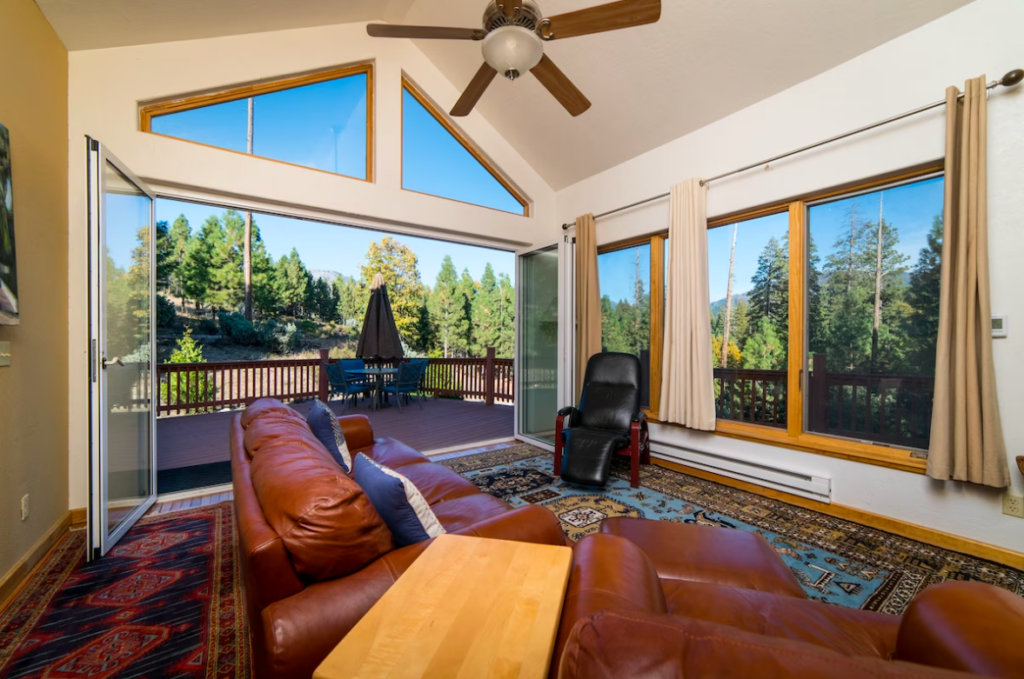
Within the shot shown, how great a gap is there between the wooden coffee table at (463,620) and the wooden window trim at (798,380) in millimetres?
2580

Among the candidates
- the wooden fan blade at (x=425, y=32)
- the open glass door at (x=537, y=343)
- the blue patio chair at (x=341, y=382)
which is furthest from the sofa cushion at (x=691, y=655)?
the blue patio chair at (x=341, y=382)

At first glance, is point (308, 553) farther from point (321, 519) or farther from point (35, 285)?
point (35, 285)

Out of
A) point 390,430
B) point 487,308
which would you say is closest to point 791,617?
point 390,430

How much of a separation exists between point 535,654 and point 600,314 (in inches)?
144

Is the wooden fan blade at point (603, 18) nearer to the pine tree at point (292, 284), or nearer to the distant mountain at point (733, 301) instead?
the distant mountain at point (733, 301)

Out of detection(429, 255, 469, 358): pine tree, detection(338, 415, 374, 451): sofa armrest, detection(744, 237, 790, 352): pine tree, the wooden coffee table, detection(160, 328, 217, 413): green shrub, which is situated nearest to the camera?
the wooden coffee table

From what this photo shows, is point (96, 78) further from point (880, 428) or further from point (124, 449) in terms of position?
point (880, 428)

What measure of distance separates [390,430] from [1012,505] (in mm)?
5063

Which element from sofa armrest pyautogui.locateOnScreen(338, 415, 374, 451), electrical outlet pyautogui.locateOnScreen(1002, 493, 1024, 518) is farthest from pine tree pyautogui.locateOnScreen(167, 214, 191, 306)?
electrical outlet pyautogui.locateOnScreen(1002, 493, 1024, 518)

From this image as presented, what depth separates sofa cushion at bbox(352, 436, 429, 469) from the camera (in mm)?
2471

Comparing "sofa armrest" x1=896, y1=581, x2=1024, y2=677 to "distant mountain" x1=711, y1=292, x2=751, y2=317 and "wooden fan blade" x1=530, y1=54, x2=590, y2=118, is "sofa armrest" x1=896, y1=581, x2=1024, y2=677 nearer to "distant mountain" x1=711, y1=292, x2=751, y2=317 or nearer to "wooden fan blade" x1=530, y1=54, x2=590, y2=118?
"wooden fan blade" x1=530, y1=54, x2=590, y2=118

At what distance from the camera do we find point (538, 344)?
15.8 feet

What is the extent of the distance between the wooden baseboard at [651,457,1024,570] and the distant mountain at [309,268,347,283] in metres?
8.44

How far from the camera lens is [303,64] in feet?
10.6
